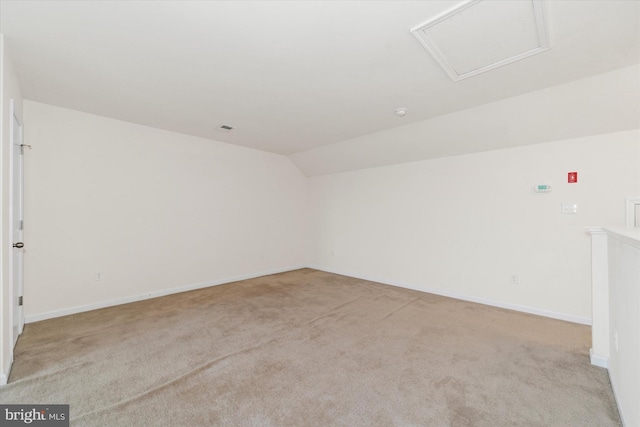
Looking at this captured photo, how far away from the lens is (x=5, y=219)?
196cm

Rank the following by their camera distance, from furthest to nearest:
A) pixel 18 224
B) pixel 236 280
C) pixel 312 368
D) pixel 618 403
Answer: pixel 236 280 → pixel 18 224 → pixel 312 368 → pixel 618 403

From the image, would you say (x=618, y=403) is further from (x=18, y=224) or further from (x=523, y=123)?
(x=18, y=224)

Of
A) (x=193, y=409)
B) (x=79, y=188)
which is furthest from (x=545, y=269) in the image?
(x=79, y=188)

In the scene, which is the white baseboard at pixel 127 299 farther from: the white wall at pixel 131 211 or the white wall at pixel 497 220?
the white wall at pixel 497 220

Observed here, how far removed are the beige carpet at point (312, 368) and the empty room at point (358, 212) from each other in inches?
0.8

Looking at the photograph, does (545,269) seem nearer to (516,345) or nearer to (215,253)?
(516,345)

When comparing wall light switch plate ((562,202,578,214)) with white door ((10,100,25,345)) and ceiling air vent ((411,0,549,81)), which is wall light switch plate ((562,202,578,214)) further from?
white door ((10,100,25,345))

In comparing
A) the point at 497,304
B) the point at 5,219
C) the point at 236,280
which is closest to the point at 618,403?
the point at 497,304

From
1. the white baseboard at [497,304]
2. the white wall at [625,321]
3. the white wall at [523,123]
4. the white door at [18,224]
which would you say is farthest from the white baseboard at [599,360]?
the white door at [18,224]

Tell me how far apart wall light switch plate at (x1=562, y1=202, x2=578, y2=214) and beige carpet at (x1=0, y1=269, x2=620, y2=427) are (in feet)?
4.12

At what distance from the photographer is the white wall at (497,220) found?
117 inches

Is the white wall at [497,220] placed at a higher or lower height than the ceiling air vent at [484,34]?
lower

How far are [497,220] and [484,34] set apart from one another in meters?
2.52

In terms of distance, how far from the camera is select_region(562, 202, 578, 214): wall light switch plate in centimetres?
306
